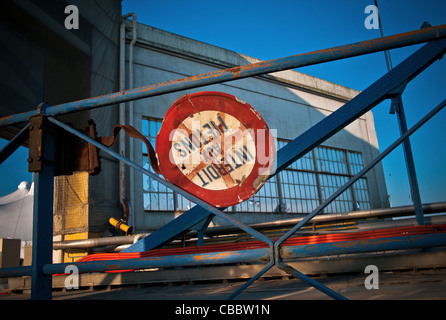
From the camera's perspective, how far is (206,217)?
456cm

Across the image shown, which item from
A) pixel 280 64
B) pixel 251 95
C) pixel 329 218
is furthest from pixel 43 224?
pixel 251 95

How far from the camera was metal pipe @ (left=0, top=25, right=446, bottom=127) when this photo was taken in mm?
1852

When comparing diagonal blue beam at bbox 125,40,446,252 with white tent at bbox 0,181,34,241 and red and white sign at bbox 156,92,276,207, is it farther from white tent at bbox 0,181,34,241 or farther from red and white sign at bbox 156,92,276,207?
white tent at bbox 0,181,34,241

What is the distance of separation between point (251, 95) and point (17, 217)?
33.9ft

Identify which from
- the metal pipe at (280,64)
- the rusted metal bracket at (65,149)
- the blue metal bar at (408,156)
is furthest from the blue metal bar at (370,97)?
the rusted metal bracket at (65,149)

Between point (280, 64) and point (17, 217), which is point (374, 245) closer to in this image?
point (280, 64)

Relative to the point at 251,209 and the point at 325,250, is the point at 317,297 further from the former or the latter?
the point at 251,209

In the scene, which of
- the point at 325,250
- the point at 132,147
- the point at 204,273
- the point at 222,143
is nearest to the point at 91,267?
the point at 222,143

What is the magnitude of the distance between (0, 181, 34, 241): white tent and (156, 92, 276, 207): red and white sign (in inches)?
500

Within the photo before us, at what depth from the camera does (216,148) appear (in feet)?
7.48

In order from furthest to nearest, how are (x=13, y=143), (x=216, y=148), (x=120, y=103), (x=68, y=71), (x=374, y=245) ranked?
1. (x=68, y=71)
2. (x=120, y=103)
3. (x=13, y=143)
4. (x=216, y=148)
5. (x=374, y=245)

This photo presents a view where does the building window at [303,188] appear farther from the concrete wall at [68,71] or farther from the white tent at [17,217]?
the white tent at [17,217]

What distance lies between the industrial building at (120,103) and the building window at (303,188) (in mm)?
43

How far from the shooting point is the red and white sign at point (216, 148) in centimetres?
220
